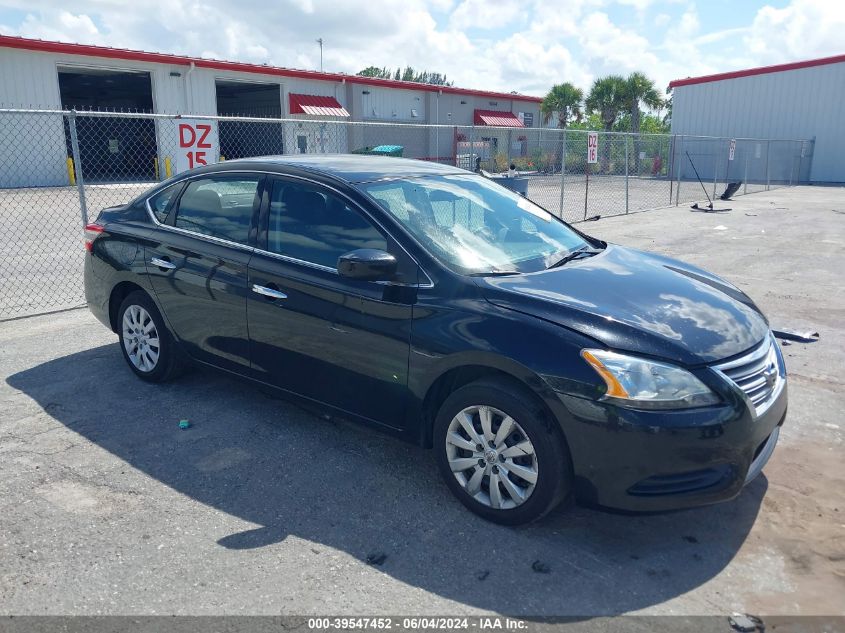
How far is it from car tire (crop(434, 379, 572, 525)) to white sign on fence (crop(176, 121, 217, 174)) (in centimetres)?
556

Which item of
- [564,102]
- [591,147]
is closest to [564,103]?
[564,102]

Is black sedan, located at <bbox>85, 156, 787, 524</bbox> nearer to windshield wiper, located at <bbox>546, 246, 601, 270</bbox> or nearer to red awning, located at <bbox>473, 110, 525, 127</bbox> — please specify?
windshield wiper, located at <bbox>546, 246, 601, 270</bbox>

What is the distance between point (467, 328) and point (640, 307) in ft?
2.80

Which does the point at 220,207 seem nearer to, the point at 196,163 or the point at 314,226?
the point at 314,226

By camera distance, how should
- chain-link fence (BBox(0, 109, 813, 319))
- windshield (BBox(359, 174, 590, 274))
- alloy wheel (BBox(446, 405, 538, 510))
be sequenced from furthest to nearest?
chain-link fence (BBox(0, 109, 813, 319)) → windshield (BBox(359, 174, 590, 274)) → alloy wheel (BBox(446, 405, 538, 510))

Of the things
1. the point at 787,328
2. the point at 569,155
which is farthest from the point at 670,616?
the point at 569,155

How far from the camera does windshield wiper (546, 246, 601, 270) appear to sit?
400 cm

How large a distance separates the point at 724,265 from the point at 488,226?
7.18 m

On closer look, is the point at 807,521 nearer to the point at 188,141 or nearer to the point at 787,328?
the point at 787,328

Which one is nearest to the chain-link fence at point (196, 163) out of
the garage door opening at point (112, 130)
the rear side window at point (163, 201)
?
the garage door opening at point (112, 130)

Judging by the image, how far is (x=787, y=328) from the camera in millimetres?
6816

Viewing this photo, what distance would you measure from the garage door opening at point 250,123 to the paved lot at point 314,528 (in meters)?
26.7

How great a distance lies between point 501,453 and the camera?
10.8ft

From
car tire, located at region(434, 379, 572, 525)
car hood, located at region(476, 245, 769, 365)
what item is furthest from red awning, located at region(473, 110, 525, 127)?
car tire, located at region(434, 379, 572, 525)
